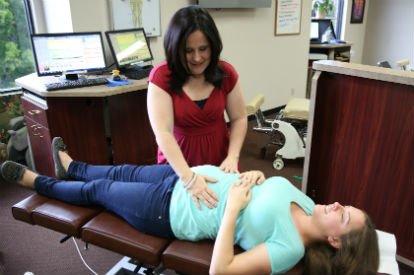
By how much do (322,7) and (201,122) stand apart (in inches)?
172

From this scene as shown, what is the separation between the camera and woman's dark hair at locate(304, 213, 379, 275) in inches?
41.7

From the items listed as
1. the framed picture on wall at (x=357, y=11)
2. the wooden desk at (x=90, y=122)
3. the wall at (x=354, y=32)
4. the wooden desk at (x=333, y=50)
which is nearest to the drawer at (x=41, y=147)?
the wooden desk at (x=90, y=122)

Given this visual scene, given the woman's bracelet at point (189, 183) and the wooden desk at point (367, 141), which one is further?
the wooden desk at point (367, 141)

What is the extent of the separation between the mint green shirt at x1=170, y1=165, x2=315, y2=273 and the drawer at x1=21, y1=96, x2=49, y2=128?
4.57 ft

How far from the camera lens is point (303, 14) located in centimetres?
451

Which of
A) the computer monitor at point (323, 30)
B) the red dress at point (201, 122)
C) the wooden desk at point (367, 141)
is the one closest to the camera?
the red dress at point (201, 122)

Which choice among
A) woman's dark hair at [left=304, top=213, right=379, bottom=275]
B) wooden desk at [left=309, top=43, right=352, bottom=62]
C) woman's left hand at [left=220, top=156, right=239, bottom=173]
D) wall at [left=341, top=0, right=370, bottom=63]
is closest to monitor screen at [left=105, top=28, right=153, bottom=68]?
woman's left hand at [left=220, top=156, right=239, bottom=173]

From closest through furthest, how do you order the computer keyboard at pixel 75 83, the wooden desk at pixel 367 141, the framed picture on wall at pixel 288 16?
the wooden desk at pixel 367 141 < the computer keyboard at pixel 75 83 < the framed picture on wall at pixel 288 16

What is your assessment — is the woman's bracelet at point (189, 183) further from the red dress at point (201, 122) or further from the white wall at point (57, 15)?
the white wall at point (57, 15)

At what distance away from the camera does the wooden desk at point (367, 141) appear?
159cm

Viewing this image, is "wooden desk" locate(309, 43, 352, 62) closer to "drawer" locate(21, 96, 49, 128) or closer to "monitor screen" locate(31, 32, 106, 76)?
"monitor screen" locate(31, 32, 106, 76)

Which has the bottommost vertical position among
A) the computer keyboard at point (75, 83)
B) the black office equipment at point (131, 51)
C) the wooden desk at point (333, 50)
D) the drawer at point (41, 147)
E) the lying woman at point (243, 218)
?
the drawer at point (41, 147)

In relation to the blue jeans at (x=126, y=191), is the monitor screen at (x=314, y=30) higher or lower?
higher

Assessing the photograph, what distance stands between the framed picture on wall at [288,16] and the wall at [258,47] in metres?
0.07
